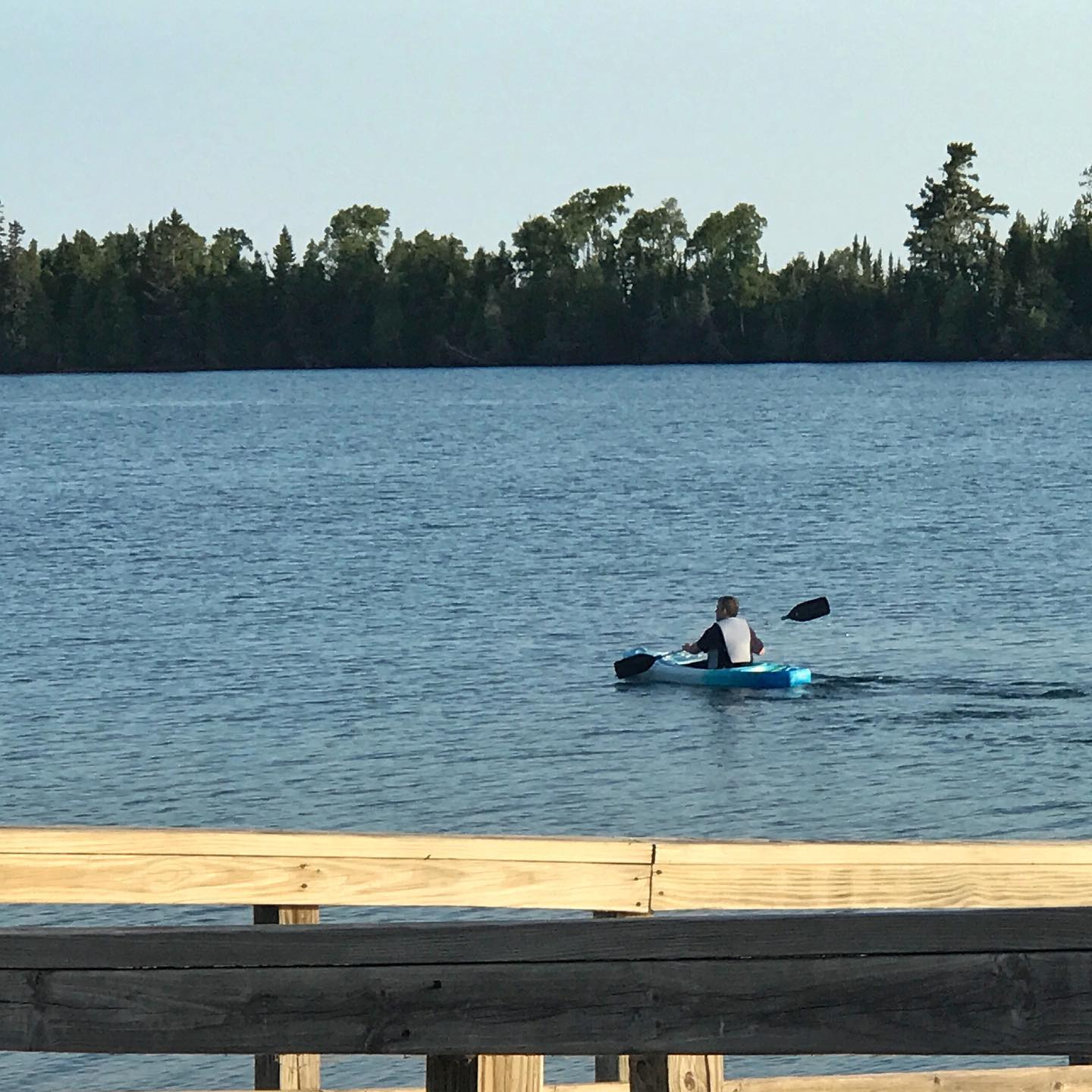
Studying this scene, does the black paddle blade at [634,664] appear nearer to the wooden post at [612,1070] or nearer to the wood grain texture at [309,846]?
the wooden post at [612,1070]

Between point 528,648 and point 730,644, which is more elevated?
point 730,644

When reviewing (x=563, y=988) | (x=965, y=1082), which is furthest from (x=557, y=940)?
(x=965, y=1082)

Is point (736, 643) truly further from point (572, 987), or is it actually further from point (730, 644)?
point (572, 987)

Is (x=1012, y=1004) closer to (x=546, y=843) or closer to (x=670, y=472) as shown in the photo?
(x=546, y=843)

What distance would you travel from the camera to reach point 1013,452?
8756 centimetres

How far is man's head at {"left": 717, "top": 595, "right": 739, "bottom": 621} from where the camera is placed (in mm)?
25375

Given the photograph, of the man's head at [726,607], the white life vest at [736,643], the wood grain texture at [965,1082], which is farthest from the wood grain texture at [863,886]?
the white life vest at [736,643]

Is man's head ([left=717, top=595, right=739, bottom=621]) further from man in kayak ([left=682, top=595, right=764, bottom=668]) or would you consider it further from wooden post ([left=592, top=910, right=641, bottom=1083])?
wooden post ([left=592, top=910, right=641, bottom=1083])

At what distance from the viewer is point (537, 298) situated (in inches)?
6831

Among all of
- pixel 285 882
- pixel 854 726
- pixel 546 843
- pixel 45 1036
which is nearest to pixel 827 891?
pixel 546 843

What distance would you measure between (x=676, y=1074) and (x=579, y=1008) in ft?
2.38

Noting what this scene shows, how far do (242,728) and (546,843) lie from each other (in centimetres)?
2208

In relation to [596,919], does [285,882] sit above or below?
below

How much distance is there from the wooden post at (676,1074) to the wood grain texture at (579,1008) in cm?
44
